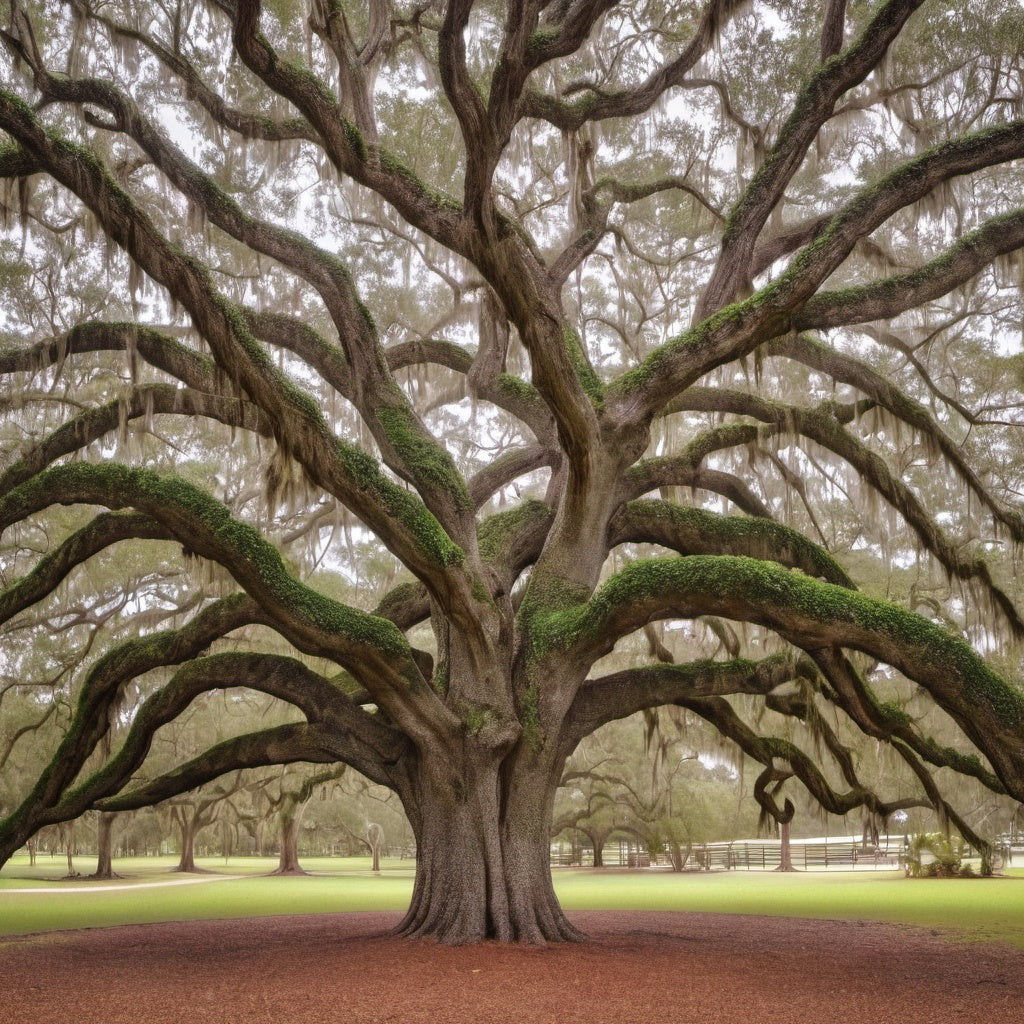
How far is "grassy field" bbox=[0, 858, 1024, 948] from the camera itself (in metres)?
14.8

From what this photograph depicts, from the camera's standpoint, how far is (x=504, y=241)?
329 inches

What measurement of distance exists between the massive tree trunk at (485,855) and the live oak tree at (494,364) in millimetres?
40

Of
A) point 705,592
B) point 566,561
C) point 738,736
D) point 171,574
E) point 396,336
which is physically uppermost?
point 396,336

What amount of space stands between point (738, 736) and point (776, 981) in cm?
486

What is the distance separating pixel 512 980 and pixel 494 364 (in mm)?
6820

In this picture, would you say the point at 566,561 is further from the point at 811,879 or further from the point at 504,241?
the point at 811,879

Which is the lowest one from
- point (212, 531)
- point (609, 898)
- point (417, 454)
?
point (609, 898)

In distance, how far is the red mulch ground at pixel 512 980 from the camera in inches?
252

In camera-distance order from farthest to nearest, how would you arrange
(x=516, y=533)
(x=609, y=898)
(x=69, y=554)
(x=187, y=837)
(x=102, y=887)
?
(x=187, y=837) < (x=102, y=887) < (x=609, y=898) < (x=516, y=533) < (x=69, y=554)

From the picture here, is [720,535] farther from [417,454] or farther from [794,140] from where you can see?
[794,140]

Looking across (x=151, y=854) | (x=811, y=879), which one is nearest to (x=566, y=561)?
(x=811, y=879)

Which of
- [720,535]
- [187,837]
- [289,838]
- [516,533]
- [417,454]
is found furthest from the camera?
[187,837]

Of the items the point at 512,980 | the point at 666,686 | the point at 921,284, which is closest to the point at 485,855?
the point at 512,980

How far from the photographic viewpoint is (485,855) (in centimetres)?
1010
